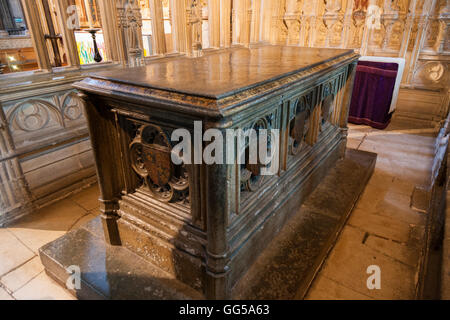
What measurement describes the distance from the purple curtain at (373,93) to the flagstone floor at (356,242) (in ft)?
4.95

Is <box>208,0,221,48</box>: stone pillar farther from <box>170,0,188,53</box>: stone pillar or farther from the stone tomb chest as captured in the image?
the stone tomb chest

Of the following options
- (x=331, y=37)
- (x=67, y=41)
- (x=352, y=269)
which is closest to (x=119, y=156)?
(x=352, y=269)

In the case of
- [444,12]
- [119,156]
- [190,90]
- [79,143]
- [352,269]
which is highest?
[444,12]

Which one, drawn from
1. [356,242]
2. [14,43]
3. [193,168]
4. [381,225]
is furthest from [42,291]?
[14,43]

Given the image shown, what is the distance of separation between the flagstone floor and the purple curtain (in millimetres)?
1510

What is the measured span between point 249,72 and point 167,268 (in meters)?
1.23

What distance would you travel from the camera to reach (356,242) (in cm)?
226

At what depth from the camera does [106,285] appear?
165cm

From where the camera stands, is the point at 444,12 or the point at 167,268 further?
the point at 444,12

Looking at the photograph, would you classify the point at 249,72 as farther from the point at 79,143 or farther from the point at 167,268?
the point at 79,143

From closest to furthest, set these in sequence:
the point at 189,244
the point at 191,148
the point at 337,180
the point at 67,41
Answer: the point at 191,148, the point at 189,244, the point at 337,180, the point at 67,41

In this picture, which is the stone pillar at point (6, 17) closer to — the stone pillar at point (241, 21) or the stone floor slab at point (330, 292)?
the stone pillar at point (241, 21)

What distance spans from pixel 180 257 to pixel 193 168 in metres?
0.53

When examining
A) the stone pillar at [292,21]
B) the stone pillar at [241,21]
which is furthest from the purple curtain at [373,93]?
the stone pillar at [241,21]
